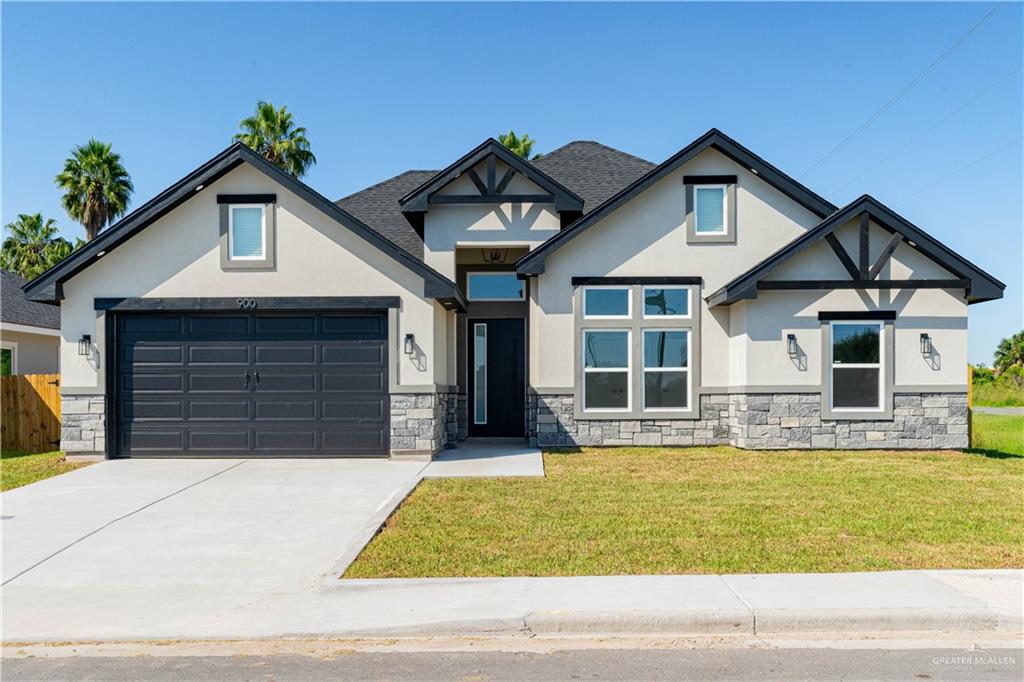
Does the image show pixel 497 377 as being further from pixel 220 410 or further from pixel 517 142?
pixel 517 142

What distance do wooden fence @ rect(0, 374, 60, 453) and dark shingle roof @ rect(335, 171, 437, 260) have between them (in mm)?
7456

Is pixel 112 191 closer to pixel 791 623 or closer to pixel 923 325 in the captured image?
pixel 923 325

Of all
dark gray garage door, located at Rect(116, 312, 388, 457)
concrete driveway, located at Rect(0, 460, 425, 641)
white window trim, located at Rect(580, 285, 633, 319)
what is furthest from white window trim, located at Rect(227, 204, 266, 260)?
white window trim, located at Rect(580, 285, 633, 319)

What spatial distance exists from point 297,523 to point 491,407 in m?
8.59

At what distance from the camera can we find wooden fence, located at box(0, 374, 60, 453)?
1565cm

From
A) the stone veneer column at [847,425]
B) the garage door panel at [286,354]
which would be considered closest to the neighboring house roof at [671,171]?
the stone veneer column at [847,425]

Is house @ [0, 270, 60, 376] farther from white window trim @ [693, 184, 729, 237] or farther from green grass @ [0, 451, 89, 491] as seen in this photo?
white window trim @ [693, 184, 729, 237]

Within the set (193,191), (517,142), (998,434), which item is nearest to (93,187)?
(517,142)

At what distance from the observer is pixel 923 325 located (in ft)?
48.1

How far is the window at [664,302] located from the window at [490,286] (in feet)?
10.0

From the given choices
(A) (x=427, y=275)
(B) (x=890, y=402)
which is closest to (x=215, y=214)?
(A) (x=427, y=275)

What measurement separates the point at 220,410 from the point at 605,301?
24.5 ft

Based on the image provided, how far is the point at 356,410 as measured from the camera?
13680 mm

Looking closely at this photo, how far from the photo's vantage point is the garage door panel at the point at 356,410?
13664 millimetres
